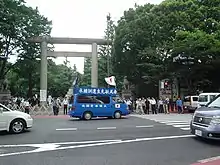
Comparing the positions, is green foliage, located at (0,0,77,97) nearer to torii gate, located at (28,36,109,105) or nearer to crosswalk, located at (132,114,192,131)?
torii gate, located at (28,36,109,105)

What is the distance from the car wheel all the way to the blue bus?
746 cm

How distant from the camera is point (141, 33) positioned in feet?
110

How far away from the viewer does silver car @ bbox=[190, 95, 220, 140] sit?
33.3ft

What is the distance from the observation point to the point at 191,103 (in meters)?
29.7

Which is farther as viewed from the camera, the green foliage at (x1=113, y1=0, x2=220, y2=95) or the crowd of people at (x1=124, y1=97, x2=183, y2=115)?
the green foliage at (x1=113, y1=0, x2=220, y2=95)

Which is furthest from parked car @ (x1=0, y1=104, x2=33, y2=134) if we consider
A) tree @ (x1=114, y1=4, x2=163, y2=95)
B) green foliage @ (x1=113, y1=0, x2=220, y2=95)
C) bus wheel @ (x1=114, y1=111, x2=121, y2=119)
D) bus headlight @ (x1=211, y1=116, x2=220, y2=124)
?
tree @ (x1=114, y1=4, x2=163, y2=95)

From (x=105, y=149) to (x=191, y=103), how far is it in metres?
21.1

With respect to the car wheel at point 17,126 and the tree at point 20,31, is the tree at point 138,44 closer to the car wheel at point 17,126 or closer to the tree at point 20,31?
the tree at point 20,31

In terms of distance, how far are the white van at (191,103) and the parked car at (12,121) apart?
18.6m

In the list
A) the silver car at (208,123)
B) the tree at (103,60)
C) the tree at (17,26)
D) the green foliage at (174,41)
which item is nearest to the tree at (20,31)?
the tree at (17,26)

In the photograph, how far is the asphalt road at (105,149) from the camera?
8.33 metres

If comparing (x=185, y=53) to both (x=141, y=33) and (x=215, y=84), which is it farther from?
(x=215, y=84)

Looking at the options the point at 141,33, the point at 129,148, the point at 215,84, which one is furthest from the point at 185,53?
the point at 129,148

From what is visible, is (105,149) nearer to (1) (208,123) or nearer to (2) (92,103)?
(1) (208,123)
